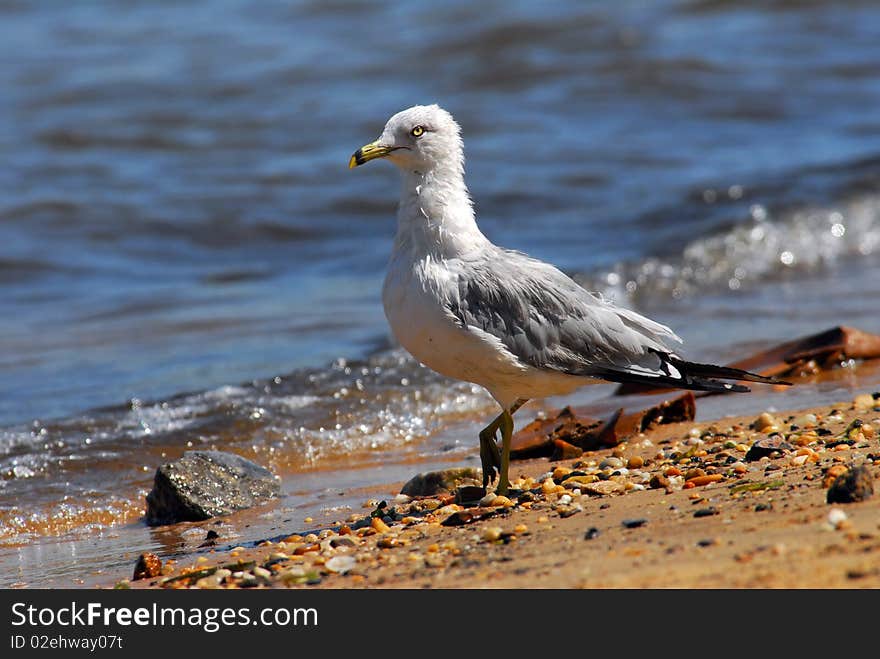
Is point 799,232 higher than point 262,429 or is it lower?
higher

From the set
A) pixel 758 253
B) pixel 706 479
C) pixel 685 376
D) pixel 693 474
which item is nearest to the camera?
pixel 706 479

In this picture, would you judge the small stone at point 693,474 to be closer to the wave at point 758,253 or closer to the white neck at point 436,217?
the white neck at point 436,217

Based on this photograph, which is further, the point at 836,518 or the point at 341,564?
the point at 341,564

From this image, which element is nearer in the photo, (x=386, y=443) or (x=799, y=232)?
(x=386, y=443)

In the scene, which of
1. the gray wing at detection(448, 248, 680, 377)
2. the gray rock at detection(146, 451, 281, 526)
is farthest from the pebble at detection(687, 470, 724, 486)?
the gray rock at detection(146, 451, 281, 526)

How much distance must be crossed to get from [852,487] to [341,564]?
5.46 ft

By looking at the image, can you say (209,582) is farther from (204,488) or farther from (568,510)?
(204,488)

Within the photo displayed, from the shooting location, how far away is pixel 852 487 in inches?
159

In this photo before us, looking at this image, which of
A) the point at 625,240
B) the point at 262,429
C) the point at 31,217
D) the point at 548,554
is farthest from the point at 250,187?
the point at 548,554

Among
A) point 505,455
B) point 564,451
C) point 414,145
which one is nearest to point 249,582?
point 505,455

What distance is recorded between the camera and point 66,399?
26.3 ft

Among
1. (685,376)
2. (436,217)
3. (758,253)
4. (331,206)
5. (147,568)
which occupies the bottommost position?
(147,568)
